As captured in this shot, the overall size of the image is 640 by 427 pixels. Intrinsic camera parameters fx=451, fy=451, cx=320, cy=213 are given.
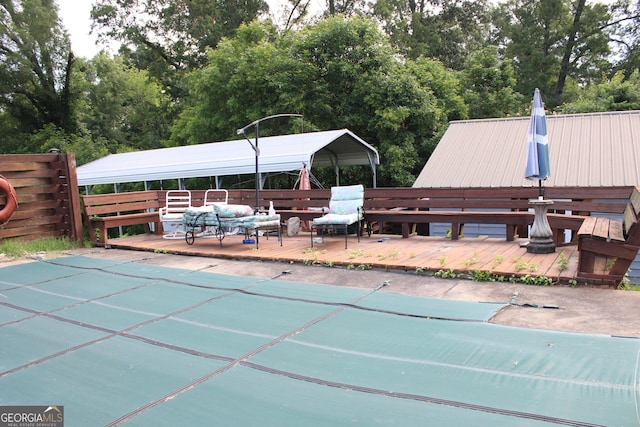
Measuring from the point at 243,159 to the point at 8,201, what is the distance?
217 inches

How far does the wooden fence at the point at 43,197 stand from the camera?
750cm

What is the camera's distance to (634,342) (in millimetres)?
2928

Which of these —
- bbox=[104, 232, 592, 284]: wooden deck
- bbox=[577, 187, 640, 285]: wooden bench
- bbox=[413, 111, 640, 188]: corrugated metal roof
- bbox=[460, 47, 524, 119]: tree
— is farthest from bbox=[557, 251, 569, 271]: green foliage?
bbox=[460, 47, 524, 119]: tree

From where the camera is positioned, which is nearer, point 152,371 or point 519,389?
point 519,389

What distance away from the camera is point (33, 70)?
2480 cm

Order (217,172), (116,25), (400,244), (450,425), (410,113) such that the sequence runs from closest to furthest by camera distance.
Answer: (450,425) < (400,244) < (217,172) < (410,113) < (116,25)

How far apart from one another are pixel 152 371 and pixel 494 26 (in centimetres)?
2975

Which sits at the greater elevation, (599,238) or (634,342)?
(599,238)

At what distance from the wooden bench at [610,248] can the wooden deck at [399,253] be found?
7.1 inches

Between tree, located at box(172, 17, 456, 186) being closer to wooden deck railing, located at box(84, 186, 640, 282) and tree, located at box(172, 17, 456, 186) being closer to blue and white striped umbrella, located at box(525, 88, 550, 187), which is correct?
wooden deck railing, located at box(84, 186, 640, 282)

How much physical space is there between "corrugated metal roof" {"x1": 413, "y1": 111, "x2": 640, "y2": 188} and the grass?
7734mm

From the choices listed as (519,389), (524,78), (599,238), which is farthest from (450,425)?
(524,78)

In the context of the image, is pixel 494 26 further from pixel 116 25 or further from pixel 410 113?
pixel 116 25

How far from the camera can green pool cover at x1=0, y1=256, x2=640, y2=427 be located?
229 centimetres
